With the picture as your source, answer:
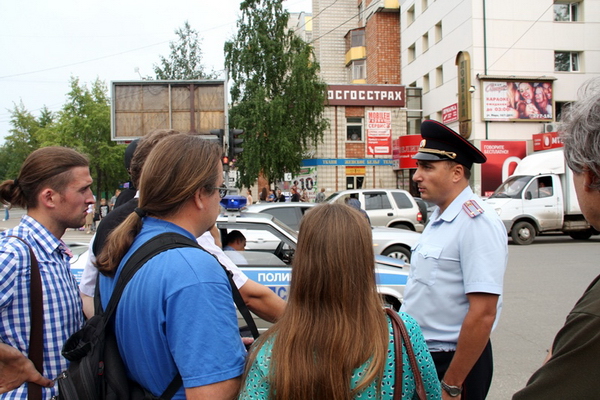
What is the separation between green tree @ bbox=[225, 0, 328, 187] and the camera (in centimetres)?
2577

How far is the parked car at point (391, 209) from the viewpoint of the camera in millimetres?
14531

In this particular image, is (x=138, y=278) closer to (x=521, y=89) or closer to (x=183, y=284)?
(x=183, y=284)

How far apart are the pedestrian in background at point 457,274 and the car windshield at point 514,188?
540 inches

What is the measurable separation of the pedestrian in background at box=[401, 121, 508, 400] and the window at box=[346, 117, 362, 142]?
1058 inches

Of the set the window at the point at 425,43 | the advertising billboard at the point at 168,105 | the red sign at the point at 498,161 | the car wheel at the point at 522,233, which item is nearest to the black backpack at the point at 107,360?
the advertising billboard at the point at 168,105

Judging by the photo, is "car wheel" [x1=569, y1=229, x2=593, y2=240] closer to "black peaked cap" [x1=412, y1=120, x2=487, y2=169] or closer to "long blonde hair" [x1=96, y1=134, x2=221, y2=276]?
"black peaked cap" [x1=412, y1=120, x2=487, y2=169]

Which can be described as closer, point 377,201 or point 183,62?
point 377,201

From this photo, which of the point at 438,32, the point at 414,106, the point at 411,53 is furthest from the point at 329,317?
the point at 411,53

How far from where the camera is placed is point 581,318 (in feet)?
3.67

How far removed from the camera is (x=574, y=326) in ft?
3.70

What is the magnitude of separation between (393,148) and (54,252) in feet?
91.4

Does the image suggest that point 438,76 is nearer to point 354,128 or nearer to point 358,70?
point 354,128

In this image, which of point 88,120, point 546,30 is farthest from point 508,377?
point 88,120

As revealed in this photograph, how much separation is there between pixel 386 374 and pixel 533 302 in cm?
717
